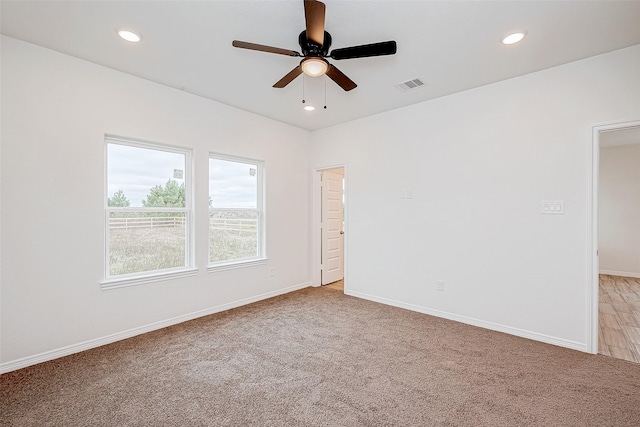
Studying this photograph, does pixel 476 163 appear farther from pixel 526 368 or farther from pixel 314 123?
pixel 314 123

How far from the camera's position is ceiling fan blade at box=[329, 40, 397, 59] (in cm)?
209

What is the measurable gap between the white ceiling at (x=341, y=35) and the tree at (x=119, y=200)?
4.23 feet

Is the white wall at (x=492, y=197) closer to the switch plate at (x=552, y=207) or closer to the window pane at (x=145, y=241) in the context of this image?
the switch plate at (x=552, y=207)

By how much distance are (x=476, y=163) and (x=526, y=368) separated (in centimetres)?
214

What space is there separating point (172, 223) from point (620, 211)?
27.6 feet

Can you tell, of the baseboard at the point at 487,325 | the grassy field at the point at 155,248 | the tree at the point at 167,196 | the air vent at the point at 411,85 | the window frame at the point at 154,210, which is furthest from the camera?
the tree at the point at 167,196

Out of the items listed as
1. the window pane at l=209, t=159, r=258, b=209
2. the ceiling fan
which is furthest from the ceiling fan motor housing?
the window pane at l=209, t=159, r=258, b=209

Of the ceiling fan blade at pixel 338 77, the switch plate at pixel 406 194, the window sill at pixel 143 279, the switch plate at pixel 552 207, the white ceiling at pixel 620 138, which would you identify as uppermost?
the white ceiling at pixel 620 138

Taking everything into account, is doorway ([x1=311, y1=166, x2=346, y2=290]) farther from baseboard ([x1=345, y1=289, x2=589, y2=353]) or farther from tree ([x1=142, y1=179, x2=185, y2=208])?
tree ([x1=142, y1=179, x2=185, y2=208])

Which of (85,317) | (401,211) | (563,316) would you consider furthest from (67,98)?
(563,316)

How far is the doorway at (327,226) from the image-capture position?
5.19 meters

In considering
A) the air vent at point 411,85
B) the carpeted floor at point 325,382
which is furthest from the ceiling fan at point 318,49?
the carpeted floor at point 325,382

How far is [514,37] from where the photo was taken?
247cm

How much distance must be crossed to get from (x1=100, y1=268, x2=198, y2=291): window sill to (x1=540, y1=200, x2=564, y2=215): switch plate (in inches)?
157
